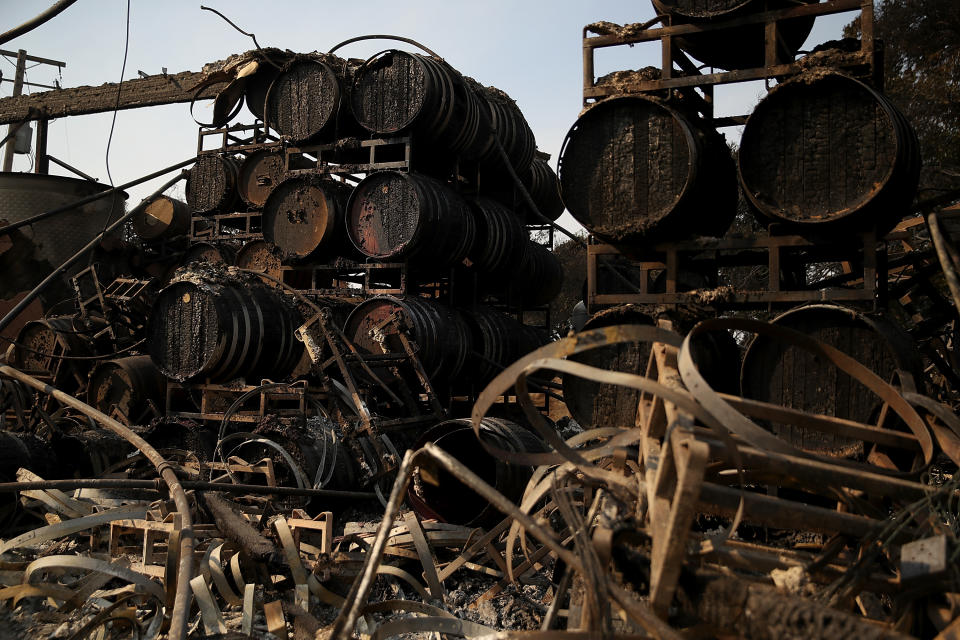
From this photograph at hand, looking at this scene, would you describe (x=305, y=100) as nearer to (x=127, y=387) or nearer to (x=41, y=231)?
(x=127, y=387)

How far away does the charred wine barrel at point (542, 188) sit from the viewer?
39.0 feet

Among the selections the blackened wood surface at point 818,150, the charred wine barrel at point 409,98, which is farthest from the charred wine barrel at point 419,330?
the blackened wood surface at point 818,150

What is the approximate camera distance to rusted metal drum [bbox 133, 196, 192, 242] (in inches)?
528

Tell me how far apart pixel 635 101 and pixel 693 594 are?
3.63m

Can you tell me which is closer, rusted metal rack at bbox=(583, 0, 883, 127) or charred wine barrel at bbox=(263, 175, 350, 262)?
rusted metal rack at bbox=(583, 0, 883, 127)

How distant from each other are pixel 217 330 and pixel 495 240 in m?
3.99

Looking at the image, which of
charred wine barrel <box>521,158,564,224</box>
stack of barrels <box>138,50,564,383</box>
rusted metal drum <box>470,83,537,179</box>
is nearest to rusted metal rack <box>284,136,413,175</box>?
stack of barrels <box>138,50,564,383</box>

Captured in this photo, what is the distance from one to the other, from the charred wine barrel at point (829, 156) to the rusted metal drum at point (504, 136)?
18.2ft

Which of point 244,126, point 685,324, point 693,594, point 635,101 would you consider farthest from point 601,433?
point 244,126

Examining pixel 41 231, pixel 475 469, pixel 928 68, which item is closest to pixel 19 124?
pixel 41 231

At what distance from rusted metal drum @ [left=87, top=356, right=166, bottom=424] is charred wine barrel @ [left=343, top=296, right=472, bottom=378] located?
7.71 ft

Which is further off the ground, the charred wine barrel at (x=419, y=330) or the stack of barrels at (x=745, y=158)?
the stack of barrels at (x=745, y=158)

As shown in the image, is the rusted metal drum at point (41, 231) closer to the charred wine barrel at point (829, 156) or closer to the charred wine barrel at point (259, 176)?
the charred wine barrel at point (259, 176)

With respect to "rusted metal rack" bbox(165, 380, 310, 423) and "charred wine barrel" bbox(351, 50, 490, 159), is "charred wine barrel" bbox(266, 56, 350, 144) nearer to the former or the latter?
"charred wine barrel" bbox(351, 50, 490, 159)
